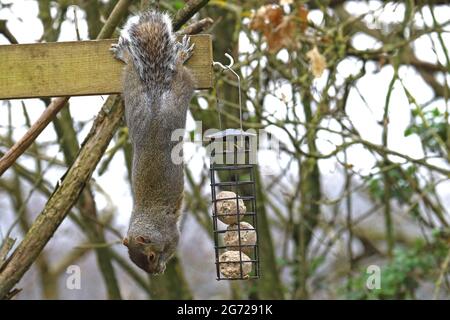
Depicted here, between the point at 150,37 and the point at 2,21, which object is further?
the point at 2,21

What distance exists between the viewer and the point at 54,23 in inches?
186

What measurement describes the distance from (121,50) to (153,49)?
4.7 inches

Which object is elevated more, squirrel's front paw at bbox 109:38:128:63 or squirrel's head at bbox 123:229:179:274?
squirrel's front paw at bbox 109:38:128:63

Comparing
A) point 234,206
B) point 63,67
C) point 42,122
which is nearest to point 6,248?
point 42,122

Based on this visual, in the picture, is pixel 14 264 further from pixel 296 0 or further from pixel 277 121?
pixel 296 0

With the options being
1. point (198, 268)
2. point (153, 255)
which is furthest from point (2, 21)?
point (198, 268)

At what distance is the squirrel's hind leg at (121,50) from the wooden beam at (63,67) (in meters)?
0.02

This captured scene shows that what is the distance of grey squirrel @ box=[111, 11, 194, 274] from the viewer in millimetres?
2773

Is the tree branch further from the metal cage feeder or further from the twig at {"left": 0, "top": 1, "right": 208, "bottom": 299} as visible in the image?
the metal cage feeder

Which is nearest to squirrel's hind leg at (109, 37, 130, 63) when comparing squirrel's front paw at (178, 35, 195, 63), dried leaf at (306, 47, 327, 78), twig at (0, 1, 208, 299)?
squirrel's front paw at (178, 35, 195, 63)

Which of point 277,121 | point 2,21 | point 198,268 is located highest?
point 2,21

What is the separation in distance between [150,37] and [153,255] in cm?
91
